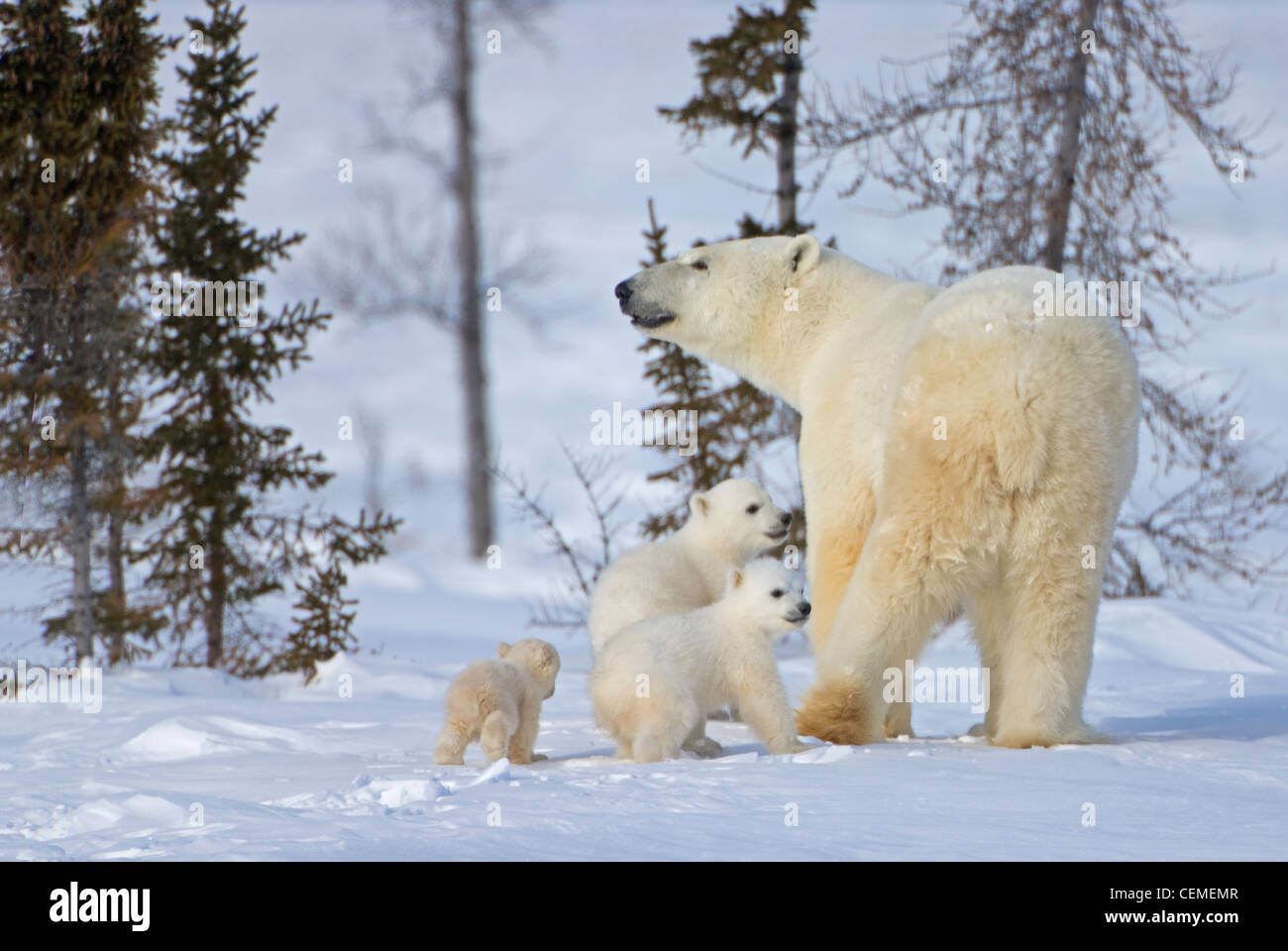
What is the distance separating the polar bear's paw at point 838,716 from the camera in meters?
4.51

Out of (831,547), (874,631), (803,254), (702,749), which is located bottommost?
(702,749)

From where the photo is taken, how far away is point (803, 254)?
5688 mm

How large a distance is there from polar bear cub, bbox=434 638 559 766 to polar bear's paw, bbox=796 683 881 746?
3.07 feet

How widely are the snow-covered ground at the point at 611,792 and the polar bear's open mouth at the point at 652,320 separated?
67.8 inches

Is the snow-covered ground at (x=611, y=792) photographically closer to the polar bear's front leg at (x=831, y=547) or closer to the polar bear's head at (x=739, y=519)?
the polar bear's front leg at (x=831, y=547)

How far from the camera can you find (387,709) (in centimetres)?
656

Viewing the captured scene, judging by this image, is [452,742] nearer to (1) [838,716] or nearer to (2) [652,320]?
(1) [838,716]

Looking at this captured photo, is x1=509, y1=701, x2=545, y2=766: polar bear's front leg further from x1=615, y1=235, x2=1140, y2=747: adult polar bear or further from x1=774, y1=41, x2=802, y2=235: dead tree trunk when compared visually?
x1=774, y1=41, x2=802, y2=235: dead tree trunk

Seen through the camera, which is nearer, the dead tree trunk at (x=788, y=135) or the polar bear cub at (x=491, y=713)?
the polar bear cub at (x=491, y=713)

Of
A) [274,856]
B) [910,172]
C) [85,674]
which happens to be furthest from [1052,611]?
[910,172]

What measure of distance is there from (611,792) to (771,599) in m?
1.19

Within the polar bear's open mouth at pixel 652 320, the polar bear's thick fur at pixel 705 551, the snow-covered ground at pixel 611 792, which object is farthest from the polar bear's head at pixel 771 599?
the polar bear's open mouth at pixel 652 320

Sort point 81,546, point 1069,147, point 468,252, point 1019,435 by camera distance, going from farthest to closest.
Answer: point 468,252
point 1069,147
point 81,546
point 1019,435

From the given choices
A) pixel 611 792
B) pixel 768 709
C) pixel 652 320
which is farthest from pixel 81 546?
Answer: pixel 611 792
